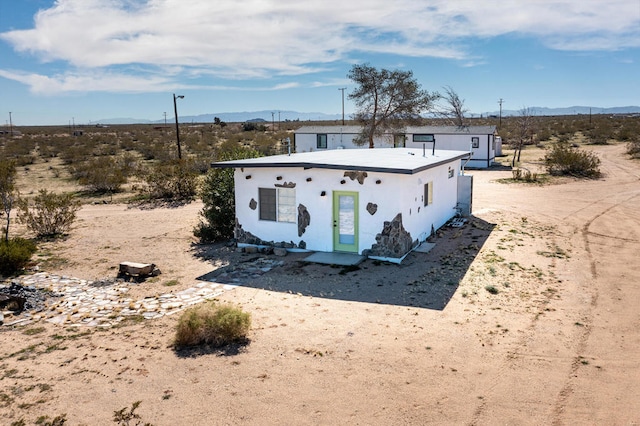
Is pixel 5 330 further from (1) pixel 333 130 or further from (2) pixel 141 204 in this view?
(1) pixel 333 130

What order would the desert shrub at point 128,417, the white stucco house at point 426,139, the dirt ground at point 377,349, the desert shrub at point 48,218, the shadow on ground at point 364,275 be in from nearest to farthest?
1. the desert shrub at point 128,417
2. the dirt ground at point 377,349
3. the shadow on ground at point 364,275
4. the desert shrub at point 48,218
5. the white stucco house at point 426,139

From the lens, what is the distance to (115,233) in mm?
19094

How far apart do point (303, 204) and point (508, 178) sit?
1995 centimetres

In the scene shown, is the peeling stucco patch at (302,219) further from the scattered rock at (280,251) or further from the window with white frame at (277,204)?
the scattered rock at (280,251)

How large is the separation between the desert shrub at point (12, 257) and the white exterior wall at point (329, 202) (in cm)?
597

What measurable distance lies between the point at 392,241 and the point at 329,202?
211cm

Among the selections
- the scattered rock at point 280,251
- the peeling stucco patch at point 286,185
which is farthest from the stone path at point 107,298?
the peeling stucco patch at point 286,185

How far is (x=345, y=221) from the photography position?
590 inches

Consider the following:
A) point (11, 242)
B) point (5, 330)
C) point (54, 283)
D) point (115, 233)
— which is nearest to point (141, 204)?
point (115, 233)

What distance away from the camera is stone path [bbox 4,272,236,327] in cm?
1072

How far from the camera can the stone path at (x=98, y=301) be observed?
10719 millimetres

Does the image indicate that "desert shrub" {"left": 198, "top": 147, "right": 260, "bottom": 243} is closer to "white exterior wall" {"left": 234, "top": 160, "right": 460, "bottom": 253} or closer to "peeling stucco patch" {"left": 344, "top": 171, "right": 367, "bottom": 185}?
"white exterior wall" {"left": 234, "top": 160, "right": 460, "bottom": 253}

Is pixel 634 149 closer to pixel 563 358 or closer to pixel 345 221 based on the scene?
pixel 345 221

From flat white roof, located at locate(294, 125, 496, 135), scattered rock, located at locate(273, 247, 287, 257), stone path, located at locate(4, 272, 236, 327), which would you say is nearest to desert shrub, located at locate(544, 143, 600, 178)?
flat white roof, located at locate(294, 125, 496, 135)
